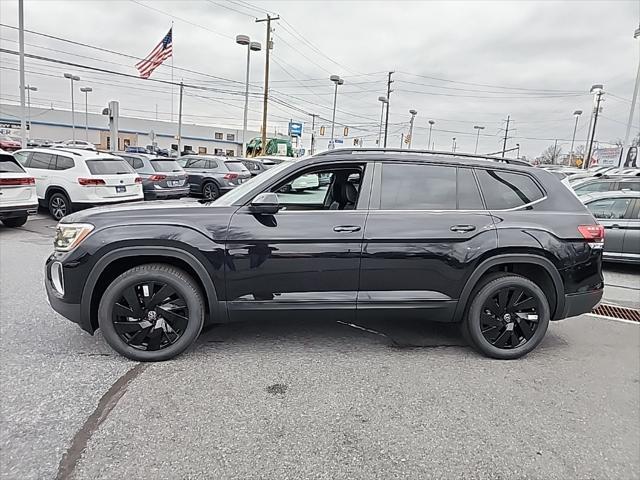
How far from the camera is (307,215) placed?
143 inches

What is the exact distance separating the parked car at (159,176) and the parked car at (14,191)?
4379 mm

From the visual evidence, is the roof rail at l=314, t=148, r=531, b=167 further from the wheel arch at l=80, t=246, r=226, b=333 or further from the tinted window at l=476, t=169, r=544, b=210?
the wheel arch at l=80, t=246, r=226, b=333

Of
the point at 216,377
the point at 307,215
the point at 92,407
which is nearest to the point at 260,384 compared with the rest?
the point at 216,377

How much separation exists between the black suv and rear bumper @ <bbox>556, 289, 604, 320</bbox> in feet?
0.04

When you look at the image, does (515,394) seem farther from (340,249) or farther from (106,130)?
(106,130)

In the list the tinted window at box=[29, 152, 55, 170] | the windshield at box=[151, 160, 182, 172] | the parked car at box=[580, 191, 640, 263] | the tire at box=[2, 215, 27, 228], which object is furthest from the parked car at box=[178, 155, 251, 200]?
the parked car at box=[580, 191, 640, 263]

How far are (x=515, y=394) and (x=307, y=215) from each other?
6.84ft

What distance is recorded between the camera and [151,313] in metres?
3.55

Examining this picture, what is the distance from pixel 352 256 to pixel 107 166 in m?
8.96

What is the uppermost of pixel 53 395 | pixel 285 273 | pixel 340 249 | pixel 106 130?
pixel 106 130


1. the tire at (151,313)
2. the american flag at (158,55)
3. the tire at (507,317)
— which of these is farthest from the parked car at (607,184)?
the american flag at (158,55)

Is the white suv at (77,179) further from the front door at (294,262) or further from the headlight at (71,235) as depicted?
the front door at (294,262)

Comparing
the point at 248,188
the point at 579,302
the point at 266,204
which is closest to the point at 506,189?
the point at 579,302

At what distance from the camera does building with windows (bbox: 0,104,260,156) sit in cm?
6544
